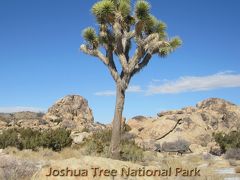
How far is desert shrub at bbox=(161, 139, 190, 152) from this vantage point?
24062 millimetres

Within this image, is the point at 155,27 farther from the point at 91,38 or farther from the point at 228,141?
the point at 228,141

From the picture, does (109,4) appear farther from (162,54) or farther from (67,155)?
(67,155)

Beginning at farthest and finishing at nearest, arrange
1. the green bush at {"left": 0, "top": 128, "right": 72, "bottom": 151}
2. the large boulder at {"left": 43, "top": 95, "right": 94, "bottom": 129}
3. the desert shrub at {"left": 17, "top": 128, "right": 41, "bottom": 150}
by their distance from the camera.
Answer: the large boulder at {"left": 43, "top": 95, "right": 94, "bottom": 129} < the green bush at {"left": 0, "top": 128, "right": 72, "bottom": 151} < the desert shrub at {"left": 17, "top": 128, "right": 41, "bottom": 150}

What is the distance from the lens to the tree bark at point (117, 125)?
14.1 metres

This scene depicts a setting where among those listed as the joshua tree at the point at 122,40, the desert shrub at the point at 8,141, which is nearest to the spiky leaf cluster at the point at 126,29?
the joshua tree at the point at 122,40

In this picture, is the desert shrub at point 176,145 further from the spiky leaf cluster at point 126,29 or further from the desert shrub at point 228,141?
the spiky leaf cluster at point 126,29

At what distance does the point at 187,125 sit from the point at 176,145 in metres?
3.65

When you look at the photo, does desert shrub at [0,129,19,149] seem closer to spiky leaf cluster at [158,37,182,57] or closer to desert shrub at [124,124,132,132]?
spiky leaf cluster at [158,37,182,57]

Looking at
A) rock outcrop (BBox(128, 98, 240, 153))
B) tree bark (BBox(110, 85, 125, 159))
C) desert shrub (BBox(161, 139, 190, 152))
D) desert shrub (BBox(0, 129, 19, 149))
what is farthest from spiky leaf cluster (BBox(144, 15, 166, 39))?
desert shrub (BBox(161, 139, 190, 152))

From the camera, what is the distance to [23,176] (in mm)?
8141

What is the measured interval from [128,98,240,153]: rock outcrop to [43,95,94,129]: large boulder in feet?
37.8

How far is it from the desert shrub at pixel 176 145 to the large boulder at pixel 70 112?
17.2m

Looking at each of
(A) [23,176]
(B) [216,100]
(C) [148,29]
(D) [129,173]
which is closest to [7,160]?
(A) [23,176]

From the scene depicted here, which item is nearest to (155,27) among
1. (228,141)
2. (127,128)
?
(228,141)
